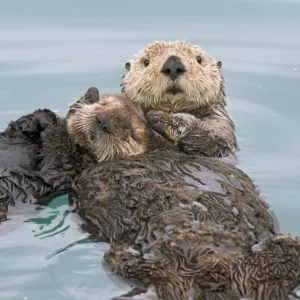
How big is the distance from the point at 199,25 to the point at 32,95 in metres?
2.56

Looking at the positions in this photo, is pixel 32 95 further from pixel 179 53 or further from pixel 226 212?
pixel 226 212

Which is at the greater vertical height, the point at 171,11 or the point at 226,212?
the point at 171,11

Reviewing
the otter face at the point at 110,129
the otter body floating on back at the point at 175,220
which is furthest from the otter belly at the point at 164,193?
the otter face at the point at 110,129

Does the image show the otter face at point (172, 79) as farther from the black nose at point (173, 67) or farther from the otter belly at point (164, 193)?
the otter belly at point (164, 193)

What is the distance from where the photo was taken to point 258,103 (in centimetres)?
815

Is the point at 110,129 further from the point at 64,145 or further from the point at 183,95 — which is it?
the point at 183,95

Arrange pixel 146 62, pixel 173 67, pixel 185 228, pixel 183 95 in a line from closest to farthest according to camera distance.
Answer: pixel 185 228
pixel 173 67
pixel 183 95
pixel 146 62

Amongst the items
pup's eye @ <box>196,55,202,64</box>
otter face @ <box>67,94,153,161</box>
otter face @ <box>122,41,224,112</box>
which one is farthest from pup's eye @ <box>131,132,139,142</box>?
pup's eye @ <box>196,55,202,64</box>

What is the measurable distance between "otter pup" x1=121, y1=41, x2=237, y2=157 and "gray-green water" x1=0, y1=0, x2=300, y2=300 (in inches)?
20.2

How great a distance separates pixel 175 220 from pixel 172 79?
160 cm

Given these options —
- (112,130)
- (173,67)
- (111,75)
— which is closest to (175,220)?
(112,130)

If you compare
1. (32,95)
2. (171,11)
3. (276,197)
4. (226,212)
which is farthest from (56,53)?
(226,212)

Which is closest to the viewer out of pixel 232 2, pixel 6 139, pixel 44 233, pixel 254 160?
pixel 44 233

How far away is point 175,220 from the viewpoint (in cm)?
465
